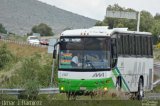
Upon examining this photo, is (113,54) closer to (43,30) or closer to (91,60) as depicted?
(91,60)

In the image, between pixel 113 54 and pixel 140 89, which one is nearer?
pixel 113 54

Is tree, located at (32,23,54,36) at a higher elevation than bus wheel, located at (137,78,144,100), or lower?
higher

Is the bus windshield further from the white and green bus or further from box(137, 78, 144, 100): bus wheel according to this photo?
box(137, 78, 144, 100): bus wheel

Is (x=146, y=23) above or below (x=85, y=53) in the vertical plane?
above

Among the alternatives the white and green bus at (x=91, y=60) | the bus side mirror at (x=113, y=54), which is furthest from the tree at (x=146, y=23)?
the bus side mirror at (x=113, y=54)

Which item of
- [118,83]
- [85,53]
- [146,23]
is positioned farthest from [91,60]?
[146,23]

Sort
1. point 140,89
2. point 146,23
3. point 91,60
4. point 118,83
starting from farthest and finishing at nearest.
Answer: point 146,23
point 140,89
point 118,83
point 91,60

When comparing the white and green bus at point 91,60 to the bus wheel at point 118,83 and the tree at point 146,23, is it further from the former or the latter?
the tree at point 146,23

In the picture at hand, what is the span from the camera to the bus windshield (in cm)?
2458

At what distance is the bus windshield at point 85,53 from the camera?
24.6 m

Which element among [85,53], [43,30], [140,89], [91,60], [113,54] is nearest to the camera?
[91,60]

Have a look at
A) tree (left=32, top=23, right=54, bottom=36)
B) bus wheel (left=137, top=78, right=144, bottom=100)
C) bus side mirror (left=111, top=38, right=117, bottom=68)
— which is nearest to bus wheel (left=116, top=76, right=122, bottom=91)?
bus side mirror (left=111, top=38, right=117, bottom=68)

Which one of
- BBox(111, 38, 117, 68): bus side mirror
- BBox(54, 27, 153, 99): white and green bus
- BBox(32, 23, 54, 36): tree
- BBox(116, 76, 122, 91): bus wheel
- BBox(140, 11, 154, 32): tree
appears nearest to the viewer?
BBox(54, 27, 153, 99): white and green bus

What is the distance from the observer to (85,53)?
24641 millimetres
